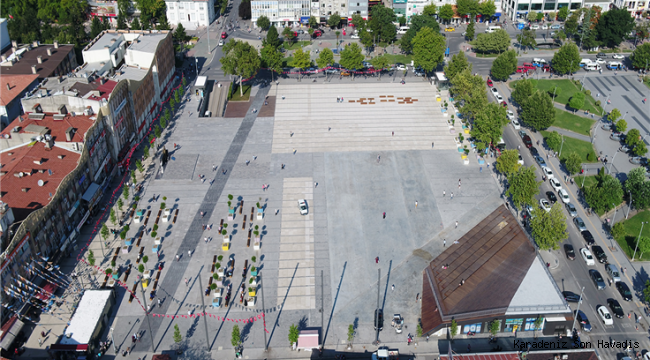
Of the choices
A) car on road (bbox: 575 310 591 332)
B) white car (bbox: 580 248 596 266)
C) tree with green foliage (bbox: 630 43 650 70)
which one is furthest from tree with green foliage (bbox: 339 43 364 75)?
car on road (bbox: 575 310 591 332)

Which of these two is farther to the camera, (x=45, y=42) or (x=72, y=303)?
(x=45, y=42)

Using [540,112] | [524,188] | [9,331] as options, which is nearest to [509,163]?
[524,188]

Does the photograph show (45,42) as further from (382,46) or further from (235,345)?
(235,345)

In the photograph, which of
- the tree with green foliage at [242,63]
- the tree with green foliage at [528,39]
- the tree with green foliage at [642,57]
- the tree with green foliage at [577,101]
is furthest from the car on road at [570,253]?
the tree with green foliage at [528,39]

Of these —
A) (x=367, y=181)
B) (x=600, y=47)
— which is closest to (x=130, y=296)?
(x=367, y=181)

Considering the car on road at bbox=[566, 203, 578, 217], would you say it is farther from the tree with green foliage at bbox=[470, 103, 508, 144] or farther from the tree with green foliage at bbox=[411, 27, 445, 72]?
the tree with green foliage at bbox=[411, 27, 445, 72]

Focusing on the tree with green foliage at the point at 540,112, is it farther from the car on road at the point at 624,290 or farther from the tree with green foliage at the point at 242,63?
the tree with green foliage at the point at 242,63

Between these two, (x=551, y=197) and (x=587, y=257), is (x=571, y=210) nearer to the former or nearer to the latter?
(x=551, y=197)
